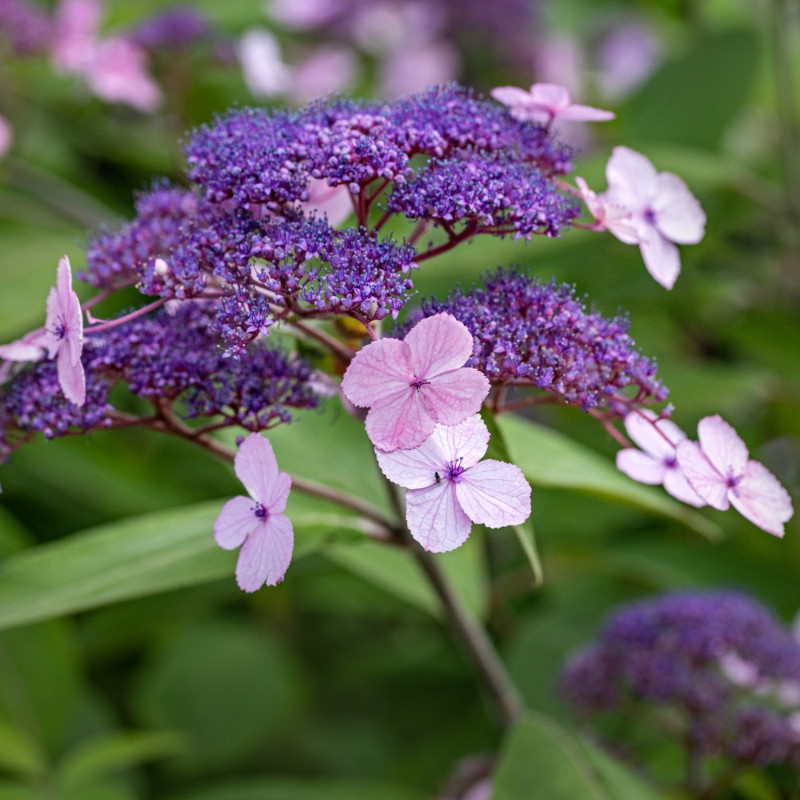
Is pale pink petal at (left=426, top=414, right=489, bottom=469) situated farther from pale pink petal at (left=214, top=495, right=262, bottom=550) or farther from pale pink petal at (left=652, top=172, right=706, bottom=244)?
pale pink petal at (left=652, top=172, right=706, bottom=244)

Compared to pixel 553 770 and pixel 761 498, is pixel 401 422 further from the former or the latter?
pixel 553 770

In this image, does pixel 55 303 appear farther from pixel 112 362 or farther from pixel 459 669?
pixel 459 669

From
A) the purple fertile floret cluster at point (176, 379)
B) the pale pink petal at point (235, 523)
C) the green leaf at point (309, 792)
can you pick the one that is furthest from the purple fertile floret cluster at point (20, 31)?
the pale pink petal at point (235, 523)

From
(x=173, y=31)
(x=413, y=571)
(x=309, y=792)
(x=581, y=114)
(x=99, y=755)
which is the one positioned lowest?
(x=309, y=792)

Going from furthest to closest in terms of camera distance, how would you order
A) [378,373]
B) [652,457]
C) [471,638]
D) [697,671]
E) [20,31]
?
[20,31] < [697,671] < [471,638] < [652,457] < [378,373]

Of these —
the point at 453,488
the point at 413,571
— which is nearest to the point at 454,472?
the point at 453,488

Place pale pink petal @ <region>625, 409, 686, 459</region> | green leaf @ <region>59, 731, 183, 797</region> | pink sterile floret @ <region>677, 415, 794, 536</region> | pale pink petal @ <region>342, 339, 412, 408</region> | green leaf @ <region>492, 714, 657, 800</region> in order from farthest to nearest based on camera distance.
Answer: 1. green leaf @ <region>59, 731, 183, 797</region>
2. green leaf @ <region>492, 714, 657, 800</region>
3. pale pink petal @ <region>625, 409, 686, 459</region>
4. pink sterile floret @ <region>677, 415, 794, 536</region>
5. pale pink petal @ <region>342, 339, 412, 408</region>

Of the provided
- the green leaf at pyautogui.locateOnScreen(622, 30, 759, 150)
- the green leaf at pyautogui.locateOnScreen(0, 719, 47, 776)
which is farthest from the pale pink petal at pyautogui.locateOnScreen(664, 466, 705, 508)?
the green leaf at pyautogui.locateOnScreen(622, 30, 759, 150)

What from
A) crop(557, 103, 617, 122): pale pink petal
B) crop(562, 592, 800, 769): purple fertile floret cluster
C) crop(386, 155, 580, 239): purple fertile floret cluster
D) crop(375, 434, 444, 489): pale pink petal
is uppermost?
crop(557, 103, 617, 122): pale pink petal
